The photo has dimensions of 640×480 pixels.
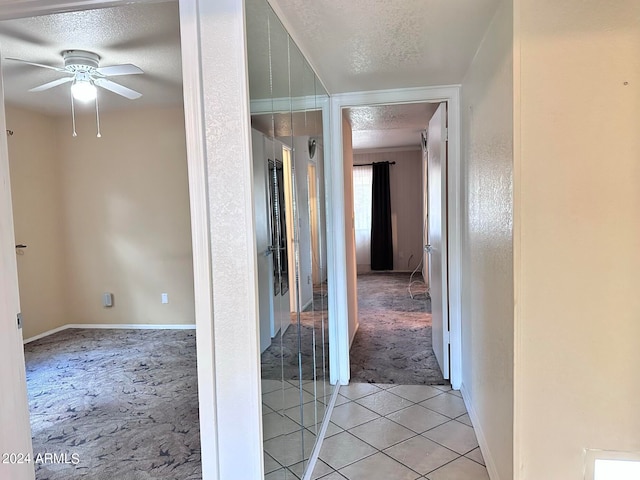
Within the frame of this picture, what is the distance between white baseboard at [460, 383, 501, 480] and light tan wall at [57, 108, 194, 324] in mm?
3117

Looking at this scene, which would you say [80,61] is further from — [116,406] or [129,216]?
[116,406]

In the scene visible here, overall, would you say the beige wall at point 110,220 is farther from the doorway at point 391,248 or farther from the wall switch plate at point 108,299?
the doorway at point 391,248

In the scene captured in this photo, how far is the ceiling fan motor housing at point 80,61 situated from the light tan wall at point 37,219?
177 centimetres

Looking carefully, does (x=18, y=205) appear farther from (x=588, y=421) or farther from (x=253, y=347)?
(x=588, y=421)

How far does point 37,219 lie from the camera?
14.6 ft

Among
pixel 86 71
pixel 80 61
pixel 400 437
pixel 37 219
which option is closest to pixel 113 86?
pixel 86 71

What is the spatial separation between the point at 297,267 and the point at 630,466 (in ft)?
5.21

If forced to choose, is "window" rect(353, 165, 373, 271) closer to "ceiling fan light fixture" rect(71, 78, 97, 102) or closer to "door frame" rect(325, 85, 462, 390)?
"door frame" rect(325, 85, 462, 390)

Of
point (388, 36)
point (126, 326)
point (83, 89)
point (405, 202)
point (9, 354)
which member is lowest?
point (126, 326)

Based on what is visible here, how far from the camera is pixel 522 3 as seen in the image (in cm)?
147

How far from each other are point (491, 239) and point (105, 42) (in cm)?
272

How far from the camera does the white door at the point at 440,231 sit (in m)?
3.04

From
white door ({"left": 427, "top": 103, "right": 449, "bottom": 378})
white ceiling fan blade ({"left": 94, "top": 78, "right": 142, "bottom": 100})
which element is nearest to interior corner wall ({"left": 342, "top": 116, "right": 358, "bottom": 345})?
white door ({"left": 427, "top": 103, "right": 449, "bottom": 378})

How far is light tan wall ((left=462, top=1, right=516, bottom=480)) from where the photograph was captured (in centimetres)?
161
